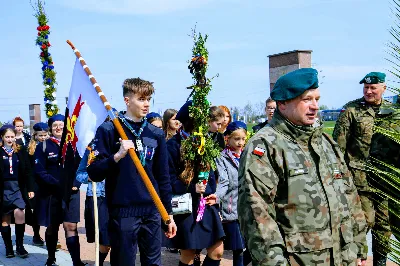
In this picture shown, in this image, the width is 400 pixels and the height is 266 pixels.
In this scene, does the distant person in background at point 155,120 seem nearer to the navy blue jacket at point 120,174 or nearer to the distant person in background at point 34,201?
the distant person in background at point 34,201

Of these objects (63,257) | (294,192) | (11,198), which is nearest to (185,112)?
(294,192)

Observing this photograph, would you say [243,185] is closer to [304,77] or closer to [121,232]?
[304,77]

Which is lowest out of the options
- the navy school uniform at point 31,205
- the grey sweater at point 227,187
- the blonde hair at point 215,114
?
the navy school uniform at point 31,205

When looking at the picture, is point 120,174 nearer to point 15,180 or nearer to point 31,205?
point 31,205

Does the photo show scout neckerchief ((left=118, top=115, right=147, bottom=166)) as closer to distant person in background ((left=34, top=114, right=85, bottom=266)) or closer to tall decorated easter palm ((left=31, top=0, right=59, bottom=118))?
distant person in background ((left=34, top=114, right=85, bottom=266))

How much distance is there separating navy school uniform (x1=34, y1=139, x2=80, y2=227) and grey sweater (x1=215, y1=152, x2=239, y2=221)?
2.06 m

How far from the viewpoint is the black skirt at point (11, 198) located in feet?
24.3

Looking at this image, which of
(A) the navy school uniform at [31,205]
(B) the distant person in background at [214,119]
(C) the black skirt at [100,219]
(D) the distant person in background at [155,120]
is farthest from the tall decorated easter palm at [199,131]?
(A) the navy school uniform at [31,205]

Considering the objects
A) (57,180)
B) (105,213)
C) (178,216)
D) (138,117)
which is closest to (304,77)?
(138,117)

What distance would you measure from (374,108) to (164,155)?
2.65 m

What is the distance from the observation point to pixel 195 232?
15.5ft

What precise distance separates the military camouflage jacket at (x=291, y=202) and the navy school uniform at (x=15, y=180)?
5690 mm

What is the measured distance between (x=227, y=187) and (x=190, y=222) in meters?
0.79

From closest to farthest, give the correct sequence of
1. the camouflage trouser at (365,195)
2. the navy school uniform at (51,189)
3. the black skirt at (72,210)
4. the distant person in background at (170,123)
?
the camouflage trouser at (365,195) → the black skirt at (72,210) → the navy school uniform at (51,189) → the distant person in background at (170,123)
